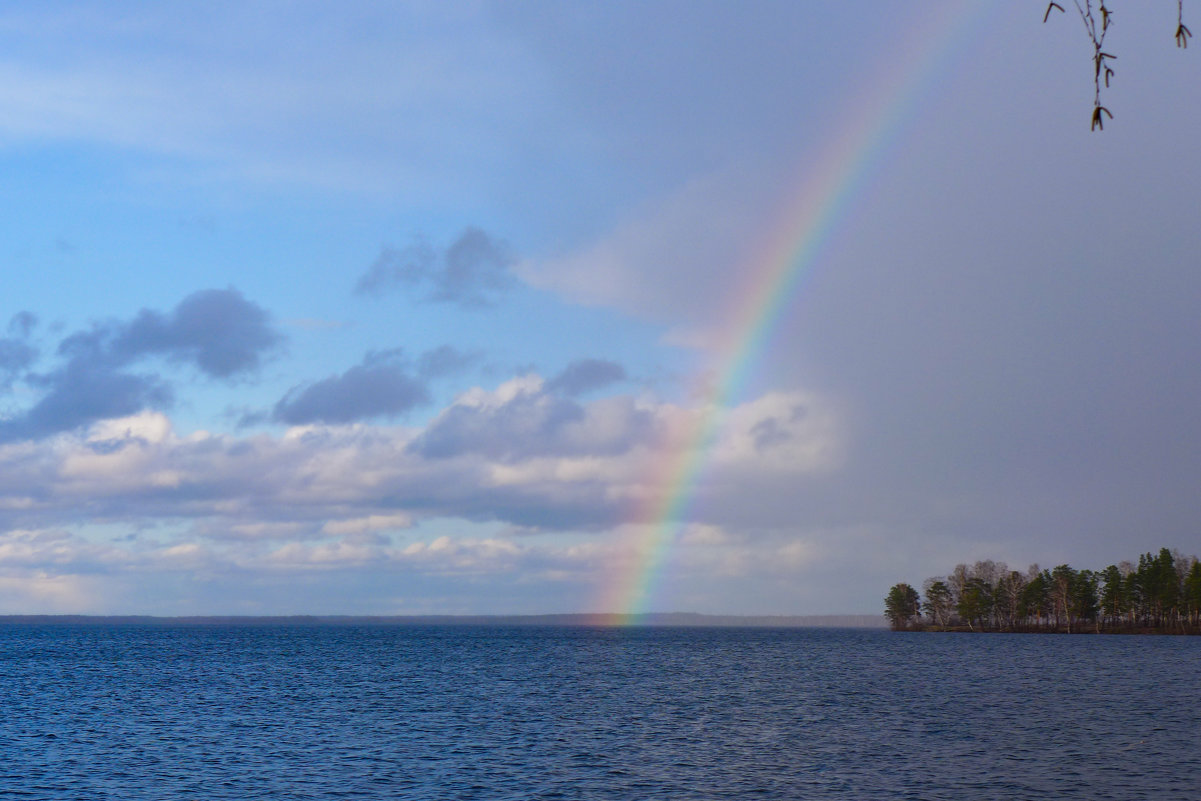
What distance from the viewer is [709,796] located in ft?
160

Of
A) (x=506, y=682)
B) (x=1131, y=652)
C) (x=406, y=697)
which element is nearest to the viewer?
(x=406, y=697)

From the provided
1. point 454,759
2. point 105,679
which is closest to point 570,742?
point 454,759

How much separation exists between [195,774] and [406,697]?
46862 mm

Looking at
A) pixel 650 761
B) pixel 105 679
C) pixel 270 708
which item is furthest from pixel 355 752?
pixel 105 679

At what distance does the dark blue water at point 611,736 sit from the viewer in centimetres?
5172

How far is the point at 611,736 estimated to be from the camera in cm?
6988

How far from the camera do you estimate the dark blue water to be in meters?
51.7

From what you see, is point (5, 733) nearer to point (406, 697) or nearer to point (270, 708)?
point (270, 708)

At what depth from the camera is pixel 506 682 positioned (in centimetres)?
12312

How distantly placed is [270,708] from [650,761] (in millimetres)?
48011

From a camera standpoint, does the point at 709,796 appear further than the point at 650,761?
No

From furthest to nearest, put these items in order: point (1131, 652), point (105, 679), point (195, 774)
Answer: point (1131, 652) → point (105, 679) → point (195, 774)

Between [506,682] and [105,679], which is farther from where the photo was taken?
[105,679]

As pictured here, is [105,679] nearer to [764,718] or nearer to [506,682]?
[506,682]
